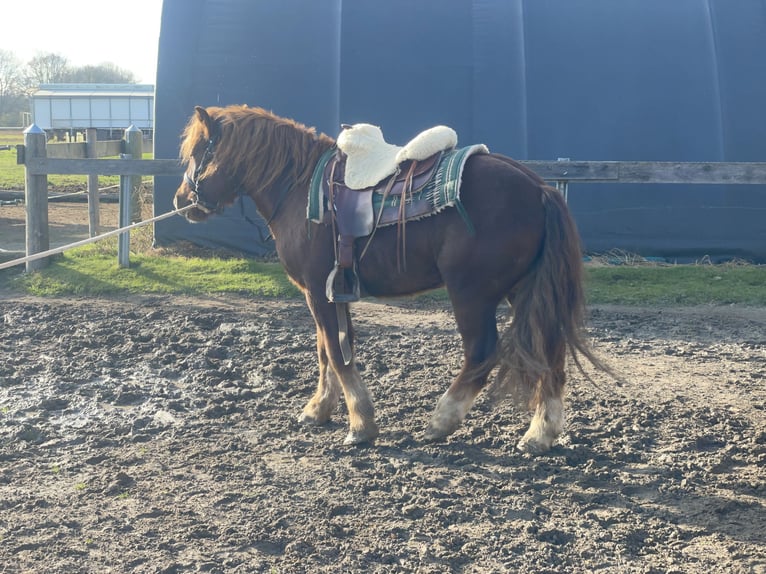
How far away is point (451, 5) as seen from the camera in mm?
10281

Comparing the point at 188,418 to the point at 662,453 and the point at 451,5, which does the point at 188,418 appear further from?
the point at 451,5

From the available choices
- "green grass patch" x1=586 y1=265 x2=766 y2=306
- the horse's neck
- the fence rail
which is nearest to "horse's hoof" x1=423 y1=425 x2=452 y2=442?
the horse's neck

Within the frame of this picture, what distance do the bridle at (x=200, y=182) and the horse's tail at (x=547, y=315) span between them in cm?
202

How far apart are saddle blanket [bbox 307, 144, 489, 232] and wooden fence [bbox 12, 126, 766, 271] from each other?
3935 millimetres

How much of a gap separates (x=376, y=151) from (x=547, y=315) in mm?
1346

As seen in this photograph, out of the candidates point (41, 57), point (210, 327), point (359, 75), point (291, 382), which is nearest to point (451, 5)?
point (359, 75)

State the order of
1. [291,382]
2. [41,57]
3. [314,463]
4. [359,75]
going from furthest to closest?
[41,57] < [359,75] < [291,382] < [314,463]

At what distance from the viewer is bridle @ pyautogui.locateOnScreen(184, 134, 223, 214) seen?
200 inches

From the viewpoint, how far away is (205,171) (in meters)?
5.09

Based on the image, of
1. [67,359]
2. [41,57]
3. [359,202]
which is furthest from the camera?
[41,57]

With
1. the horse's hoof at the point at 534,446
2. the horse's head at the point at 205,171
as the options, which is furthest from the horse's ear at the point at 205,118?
the horse's hoof at the point at 534,446

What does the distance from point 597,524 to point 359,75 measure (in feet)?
25.2

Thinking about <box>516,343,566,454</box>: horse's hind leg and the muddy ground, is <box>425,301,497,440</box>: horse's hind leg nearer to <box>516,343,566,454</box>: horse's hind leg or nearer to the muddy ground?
the muddy ground

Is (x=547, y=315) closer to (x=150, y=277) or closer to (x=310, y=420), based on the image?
(x=310, y=420)
